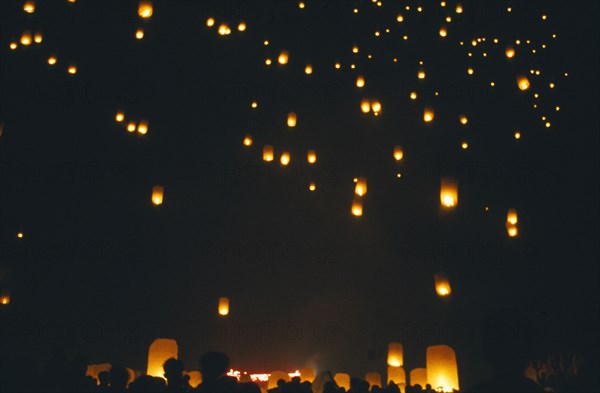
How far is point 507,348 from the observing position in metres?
1.26

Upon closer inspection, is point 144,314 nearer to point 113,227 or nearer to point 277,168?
point 113,227

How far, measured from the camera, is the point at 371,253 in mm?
9102

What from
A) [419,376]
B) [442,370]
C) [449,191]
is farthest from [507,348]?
[419,376]

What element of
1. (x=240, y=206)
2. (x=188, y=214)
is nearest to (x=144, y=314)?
(x=188, y=214)

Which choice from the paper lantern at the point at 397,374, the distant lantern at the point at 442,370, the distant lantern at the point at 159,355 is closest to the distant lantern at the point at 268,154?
the distant lantern at the point at 159,355

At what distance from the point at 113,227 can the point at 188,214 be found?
1.16 metres

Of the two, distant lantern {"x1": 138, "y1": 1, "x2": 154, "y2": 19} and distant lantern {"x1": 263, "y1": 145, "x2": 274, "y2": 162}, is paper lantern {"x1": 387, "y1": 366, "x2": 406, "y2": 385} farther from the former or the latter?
distant lantern {"x1": 138, "y1": 1, "x2": 154, "y2": 19}

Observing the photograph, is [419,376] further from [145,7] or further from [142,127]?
[145,7]

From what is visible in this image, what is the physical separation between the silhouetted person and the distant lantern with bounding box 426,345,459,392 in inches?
151

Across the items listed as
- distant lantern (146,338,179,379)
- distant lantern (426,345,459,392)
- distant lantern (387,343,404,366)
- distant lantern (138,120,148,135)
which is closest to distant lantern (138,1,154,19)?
distant lantern (138,120,148,135)

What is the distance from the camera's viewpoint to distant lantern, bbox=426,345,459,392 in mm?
4863

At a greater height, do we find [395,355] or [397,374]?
[395,355]

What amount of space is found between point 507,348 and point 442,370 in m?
3.88

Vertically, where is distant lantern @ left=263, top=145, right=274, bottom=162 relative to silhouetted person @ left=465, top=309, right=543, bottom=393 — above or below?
above
